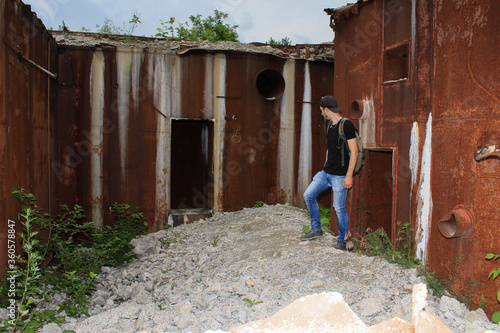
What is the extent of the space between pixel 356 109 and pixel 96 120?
4.39 meters

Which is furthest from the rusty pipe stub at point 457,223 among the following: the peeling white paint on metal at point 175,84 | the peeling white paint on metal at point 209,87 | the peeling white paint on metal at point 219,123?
the peeling white paint on metal at point 175,84

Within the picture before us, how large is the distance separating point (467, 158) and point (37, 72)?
5406 millimetres

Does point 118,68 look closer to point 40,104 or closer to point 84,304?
point 40,104

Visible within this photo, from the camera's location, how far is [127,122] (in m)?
7.17

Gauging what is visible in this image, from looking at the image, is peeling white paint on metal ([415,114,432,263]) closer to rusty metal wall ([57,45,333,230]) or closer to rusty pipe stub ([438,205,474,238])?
rusty pipe stub ([438,205,474,238])

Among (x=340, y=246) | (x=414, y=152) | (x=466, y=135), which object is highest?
(x=466, y=135)

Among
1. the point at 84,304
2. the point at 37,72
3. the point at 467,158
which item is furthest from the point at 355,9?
the point at 84,304

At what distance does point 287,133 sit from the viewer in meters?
7.90

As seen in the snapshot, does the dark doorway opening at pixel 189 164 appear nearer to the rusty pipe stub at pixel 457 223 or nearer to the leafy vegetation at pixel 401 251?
the leafy vegetation at pixel 401 251

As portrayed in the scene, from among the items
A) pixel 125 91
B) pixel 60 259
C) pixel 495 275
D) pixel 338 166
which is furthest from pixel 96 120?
pixel 495 275

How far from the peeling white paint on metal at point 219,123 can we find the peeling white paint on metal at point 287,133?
1.16m

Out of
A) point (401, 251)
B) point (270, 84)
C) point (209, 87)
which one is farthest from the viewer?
point (270, 84)

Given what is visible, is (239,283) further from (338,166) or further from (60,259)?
(60,259)

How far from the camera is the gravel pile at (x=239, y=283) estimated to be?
Result: 3.60 meters
